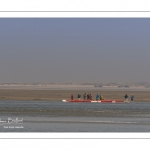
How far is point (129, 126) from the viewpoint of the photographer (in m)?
31.0

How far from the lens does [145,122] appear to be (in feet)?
110

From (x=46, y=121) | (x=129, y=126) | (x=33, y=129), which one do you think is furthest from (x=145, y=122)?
(x=33, y=129)
